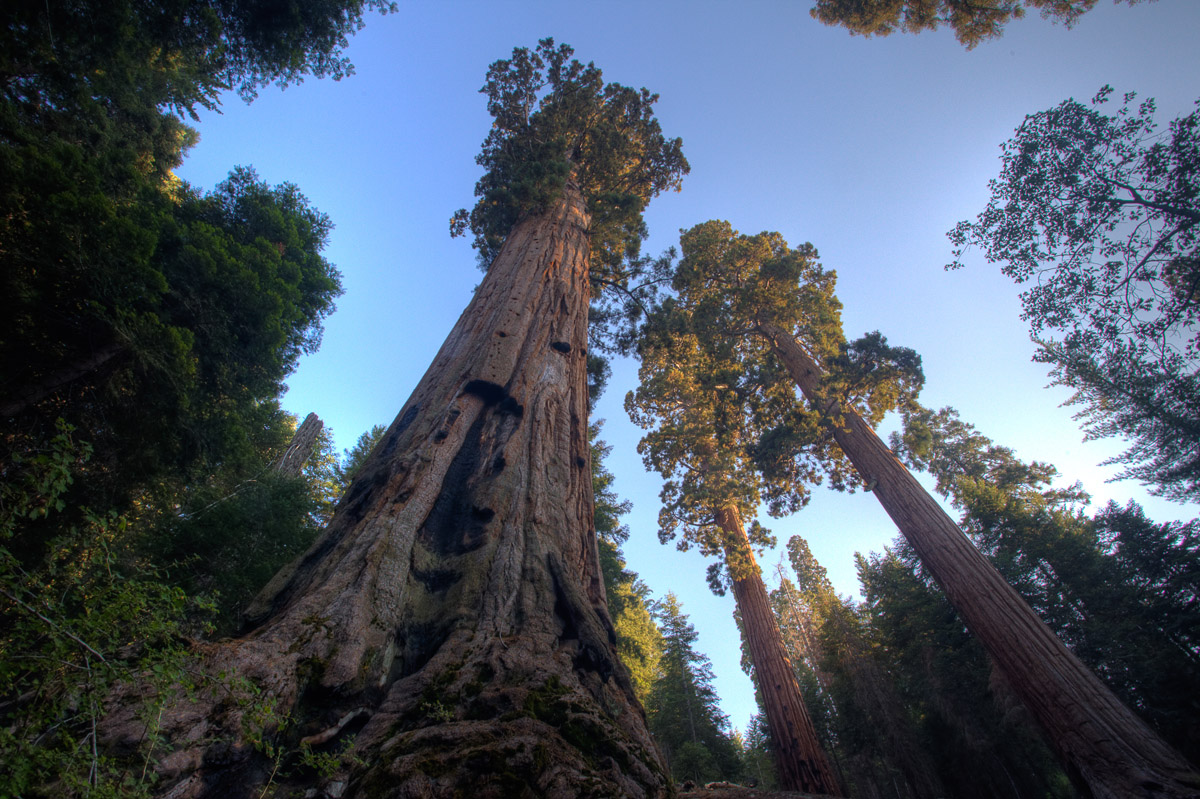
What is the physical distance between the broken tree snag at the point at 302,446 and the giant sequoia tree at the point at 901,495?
1393cm

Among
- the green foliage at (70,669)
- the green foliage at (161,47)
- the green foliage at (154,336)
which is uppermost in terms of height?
the green foliage at (161,47)

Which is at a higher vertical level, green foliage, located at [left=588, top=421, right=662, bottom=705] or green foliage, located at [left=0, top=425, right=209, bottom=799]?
green foliage, located at [left=588, top=421, right=662, bottom=705]

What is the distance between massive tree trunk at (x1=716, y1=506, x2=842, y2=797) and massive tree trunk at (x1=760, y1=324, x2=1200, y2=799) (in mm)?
3503

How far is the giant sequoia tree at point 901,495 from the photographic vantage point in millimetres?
4441

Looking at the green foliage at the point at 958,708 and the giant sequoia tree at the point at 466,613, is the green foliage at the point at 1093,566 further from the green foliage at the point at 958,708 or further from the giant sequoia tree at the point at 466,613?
the giant sequoia tree at the point at 466,613

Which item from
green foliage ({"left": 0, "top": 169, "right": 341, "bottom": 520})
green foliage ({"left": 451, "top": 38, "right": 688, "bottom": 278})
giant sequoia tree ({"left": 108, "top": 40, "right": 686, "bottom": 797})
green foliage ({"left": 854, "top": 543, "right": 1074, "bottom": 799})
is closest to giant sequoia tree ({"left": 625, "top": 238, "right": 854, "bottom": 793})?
green foliage ({"left": 451, "top": 38, "right": 688, "bottom": 278})

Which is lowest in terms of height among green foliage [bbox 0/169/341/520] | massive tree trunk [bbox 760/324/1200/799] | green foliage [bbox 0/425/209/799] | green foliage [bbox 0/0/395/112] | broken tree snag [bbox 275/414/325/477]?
green foliage [bbox 0/425/209/799]

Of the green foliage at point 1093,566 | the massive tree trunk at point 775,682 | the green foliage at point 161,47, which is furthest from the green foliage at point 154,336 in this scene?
the green foliage at point 1093,566

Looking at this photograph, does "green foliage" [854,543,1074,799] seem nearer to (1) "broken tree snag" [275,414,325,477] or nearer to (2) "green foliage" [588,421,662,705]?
(2) "green foliage" [588,421,662,705]

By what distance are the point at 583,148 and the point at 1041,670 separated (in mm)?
12256

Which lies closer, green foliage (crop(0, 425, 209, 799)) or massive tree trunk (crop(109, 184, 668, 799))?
green foliage (crop(0, 425, 209, 799))

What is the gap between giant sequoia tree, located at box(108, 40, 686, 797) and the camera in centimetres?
167

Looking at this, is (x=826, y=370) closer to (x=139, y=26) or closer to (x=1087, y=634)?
(x=139, y=26)

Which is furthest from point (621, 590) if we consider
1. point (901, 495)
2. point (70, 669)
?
point (70, 669)
